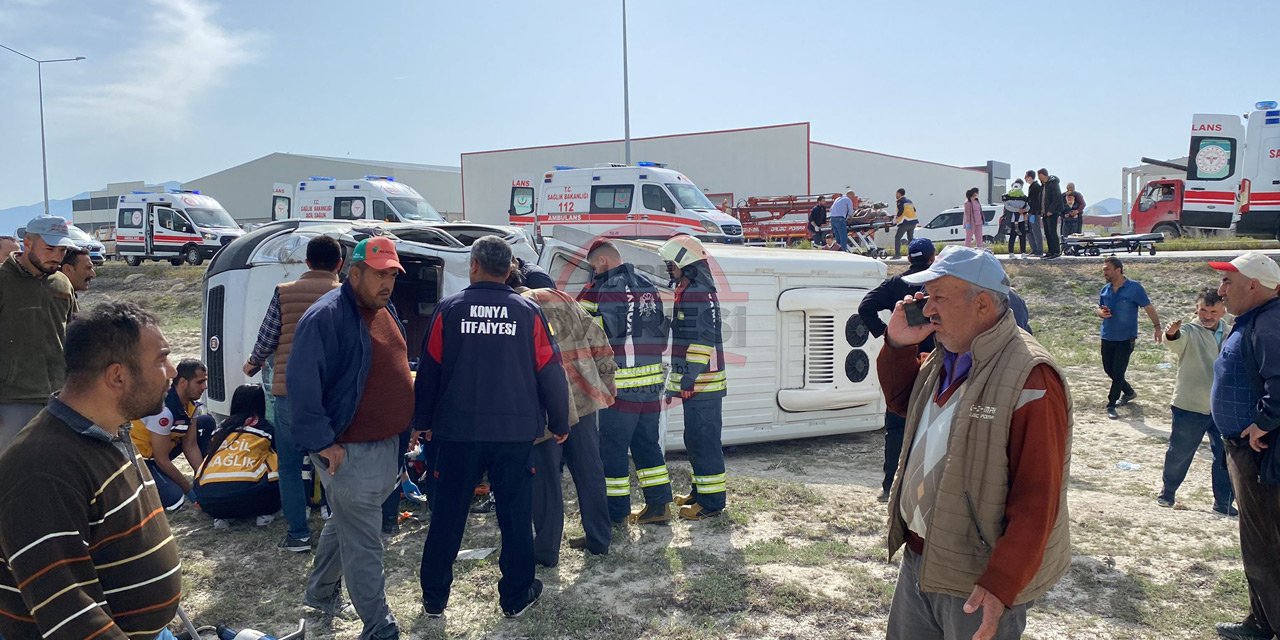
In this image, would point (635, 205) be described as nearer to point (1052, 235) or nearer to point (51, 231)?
point (1052, 235)

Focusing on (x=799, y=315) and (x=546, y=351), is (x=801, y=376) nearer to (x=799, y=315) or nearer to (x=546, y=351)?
(x=799, y=315)

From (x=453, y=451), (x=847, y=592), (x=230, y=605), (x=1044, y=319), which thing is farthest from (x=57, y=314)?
(x=1044, y=319)

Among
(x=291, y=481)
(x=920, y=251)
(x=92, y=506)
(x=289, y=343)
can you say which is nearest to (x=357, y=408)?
(x=289, y=343)

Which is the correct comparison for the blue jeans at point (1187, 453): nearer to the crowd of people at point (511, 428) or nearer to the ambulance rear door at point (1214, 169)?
the crowd of people at point (511, 428)

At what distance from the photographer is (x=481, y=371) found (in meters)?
4.02

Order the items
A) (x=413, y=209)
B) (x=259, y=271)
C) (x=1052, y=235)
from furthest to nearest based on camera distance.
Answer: (x=413, y=209)
(x=1052, y=235)
(x=259, y=271)

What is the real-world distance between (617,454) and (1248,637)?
3559 mm

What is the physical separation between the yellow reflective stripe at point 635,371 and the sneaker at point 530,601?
1.50 meters

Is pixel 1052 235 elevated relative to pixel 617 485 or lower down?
elevated

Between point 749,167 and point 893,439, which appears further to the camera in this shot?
point 749,167

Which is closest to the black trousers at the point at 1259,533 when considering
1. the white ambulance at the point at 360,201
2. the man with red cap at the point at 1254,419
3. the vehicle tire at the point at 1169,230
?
the man with red cap at the point at 1254,419

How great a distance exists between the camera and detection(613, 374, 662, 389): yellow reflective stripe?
5570 mm

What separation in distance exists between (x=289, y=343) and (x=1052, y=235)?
1522 cm

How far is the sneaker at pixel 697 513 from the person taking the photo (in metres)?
5.88
